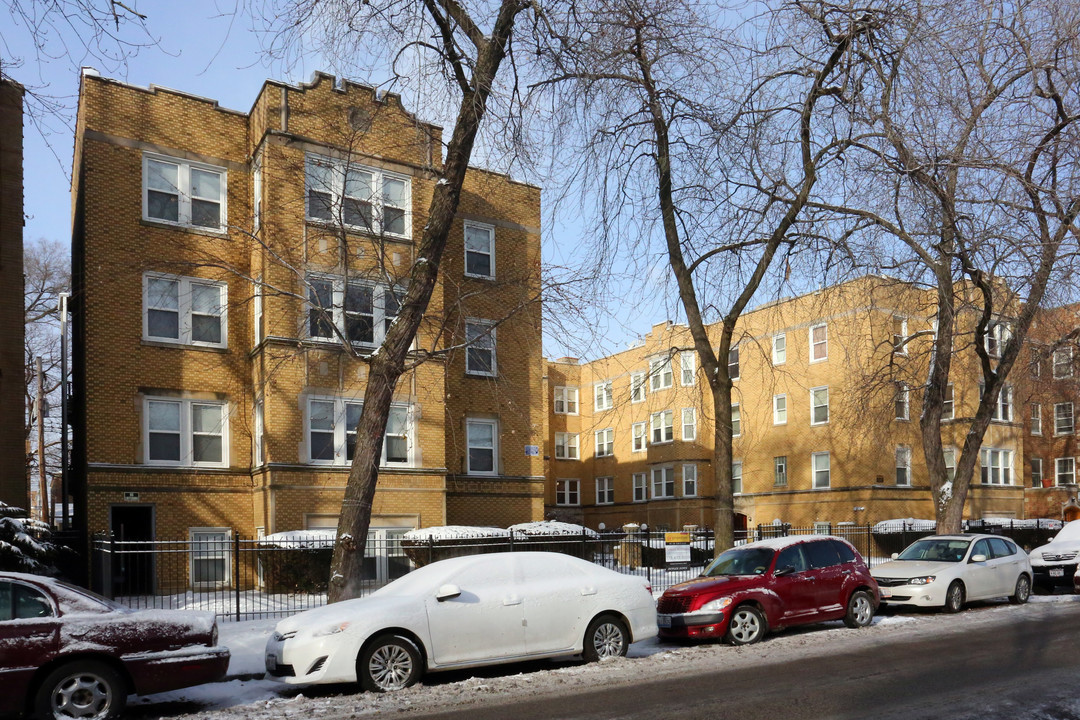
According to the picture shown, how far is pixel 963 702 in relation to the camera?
29.4 ft

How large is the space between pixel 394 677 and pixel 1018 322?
56.2 ft

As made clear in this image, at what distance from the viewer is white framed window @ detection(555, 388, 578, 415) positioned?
51375mm

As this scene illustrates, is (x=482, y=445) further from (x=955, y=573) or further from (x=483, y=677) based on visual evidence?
(x=483, y=677)

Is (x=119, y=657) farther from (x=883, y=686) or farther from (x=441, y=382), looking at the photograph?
(x=441, y=382)

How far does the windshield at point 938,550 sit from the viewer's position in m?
17.7

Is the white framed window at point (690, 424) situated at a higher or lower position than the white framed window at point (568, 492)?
higher

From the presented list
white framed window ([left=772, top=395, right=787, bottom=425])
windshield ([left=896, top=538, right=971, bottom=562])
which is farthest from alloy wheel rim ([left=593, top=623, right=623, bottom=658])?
white framed window ([left=772, top=395, right=787, bottom=425])

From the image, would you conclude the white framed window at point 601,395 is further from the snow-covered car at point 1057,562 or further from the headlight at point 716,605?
the headlight at point 716,605

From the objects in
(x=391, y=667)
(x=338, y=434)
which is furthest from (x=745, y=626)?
(x=338, y=434)

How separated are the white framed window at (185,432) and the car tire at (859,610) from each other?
50.4 ft

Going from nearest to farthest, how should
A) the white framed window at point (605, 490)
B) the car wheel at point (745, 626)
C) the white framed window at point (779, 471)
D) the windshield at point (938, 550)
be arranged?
the car wheel at point (745, 626), the windshield at point (938, 550), the white framed window at point (779, 471), the white framed window at point (605, 490)

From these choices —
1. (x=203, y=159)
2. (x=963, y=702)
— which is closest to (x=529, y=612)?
(x=963, y=702)

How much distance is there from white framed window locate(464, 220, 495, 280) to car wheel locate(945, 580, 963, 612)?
15.2 metres

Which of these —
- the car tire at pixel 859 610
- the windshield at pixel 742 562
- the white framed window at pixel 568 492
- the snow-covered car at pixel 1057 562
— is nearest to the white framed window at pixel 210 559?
the windshield at pixel 742 562
